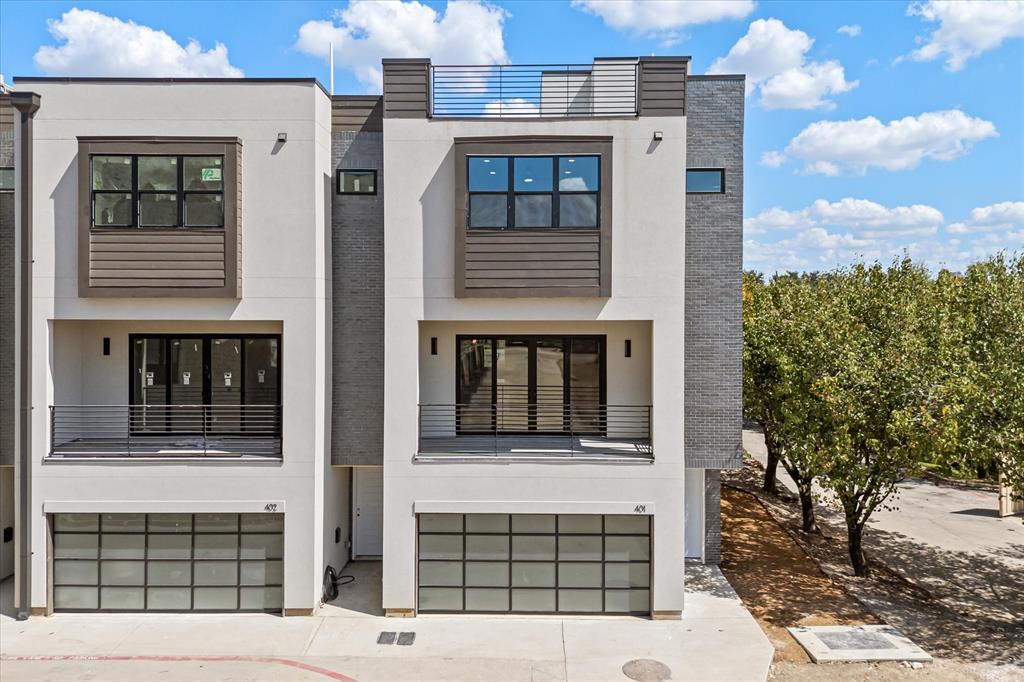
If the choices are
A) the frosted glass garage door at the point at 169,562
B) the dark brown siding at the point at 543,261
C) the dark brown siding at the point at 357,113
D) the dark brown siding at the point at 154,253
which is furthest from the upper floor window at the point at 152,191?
the frosted glass garage door at the point at 169,562

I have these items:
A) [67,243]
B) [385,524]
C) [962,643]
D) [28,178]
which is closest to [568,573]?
[385,524]

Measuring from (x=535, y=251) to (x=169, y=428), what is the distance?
873cm

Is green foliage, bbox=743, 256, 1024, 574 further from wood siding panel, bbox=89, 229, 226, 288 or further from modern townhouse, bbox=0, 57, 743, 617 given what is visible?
wood siding panel, bbox=89, 229, 226, 288

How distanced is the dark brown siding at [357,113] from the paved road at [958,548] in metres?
15.0

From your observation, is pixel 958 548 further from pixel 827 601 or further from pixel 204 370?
pixel 204 370

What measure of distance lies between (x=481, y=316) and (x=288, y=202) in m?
4.34

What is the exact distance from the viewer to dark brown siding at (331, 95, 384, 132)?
13.7 m

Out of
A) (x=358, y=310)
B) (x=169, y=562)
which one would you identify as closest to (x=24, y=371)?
(x=169, y=562)

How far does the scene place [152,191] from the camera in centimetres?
1261

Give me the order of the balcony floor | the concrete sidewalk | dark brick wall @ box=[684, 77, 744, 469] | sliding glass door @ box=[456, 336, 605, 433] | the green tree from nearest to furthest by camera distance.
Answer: the concrete sidewalk → the green tree → the balcony floor → dark brick wall @ box=[684, 77, 744, 469] → sliding glass door @ box=[456, 336, 605, 433]

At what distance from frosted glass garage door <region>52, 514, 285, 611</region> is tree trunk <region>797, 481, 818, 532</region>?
42.1ft

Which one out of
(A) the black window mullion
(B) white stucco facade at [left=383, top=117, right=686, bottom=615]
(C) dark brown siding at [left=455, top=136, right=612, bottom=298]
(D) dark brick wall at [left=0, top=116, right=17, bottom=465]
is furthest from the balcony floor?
(D) dark brick wall at [left=0, top=116, right=17, bottom=465]

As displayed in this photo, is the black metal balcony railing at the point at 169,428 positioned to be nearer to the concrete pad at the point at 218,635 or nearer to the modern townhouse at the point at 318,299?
the modern townhouse at the point at 318,299

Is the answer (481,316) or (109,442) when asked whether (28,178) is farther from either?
(481,316)
